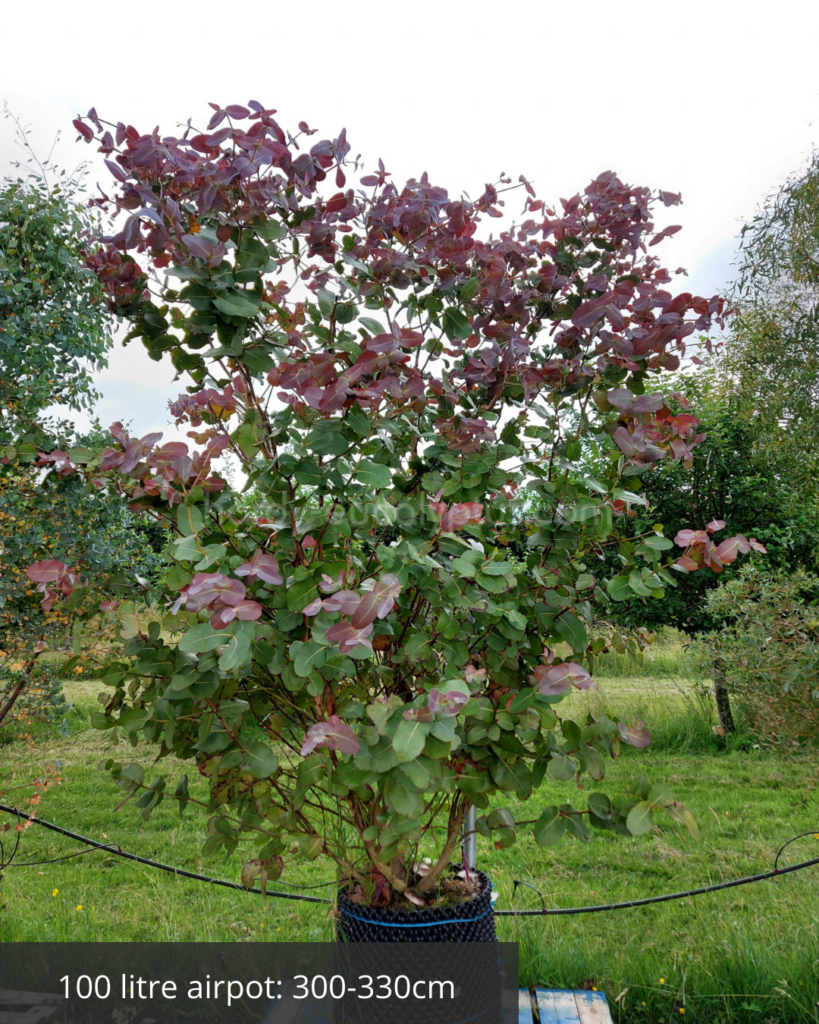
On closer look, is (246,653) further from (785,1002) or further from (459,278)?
(785,1002)

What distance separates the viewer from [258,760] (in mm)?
1290

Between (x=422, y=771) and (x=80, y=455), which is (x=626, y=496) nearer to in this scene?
(x=422, y=771)

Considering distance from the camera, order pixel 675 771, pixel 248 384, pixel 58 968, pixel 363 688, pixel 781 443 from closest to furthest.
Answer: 1. pixel 248 384
2. pixel 363 688
3. pixel 58 968
4. pixel 781 443
5. pixel 675 771

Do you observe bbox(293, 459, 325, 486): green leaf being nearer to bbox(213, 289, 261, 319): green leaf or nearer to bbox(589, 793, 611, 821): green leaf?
bbox(213, 289, 261, 319): green leaf

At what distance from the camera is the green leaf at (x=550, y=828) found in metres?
1.24

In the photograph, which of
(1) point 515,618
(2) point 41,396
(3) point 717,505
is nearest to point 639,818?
(1) point 515,618

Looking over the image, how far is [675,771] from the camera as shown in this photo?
5.20 metres

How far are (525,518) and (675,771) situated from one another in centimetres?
429

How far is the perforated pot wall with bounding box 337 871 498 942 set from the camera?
1.50m

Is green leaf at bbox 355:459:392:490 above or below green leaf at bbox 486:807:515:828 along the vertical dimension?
above

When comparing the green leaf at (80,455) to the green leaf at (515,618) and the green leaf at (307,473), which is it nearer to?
the green leaf at (307,473)

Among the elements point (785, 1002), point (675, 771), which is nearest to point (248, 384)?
point (785, 1002)

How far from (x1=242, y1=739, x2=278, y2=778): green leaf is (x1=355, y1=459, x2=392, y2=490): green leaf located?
520mm

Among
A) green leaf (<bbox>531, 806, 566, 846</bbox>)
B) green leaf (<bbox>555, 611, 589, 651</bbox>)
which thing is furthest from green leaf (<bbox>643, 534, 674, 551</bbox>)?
green leaf (<bbox>531, 806, 566, 846</bbox>)
